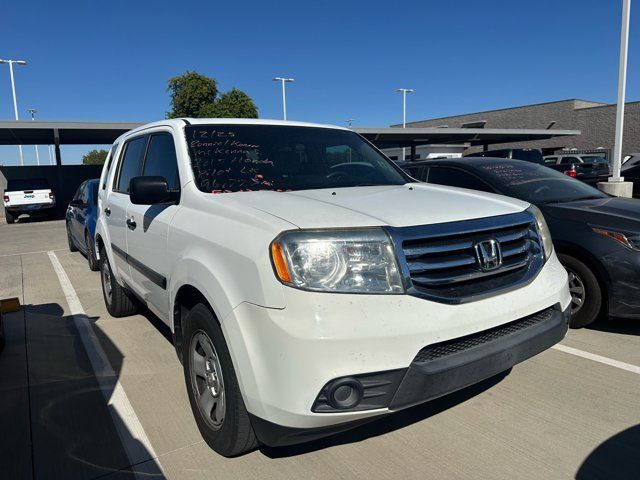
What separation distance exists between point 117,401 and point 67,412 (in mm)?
319

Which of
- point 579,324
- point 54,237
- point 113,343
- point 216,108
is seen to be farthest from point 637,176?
Result: point 216,108

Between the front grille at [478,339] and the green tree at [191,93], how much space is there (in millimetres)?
29760

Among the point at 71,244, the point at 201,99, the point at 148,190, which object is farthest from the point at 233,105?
the point at 148,190

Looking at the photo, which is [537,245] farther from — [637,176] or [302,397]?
[637,176]

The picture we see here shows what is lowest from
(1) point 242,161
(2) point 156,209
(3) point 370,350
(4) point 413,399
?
(4) point 413,399

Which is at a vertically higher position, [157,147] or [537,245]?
[157,147]

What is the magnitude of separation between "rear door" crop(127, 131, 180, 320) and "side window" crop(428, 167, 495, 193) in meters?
3.43

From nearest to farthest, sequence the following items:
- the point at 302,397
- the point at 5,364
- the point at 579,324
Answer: the point at 302,397 < the point at 5,364 < the point at 579,324

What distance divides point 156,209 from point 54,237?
493 inches

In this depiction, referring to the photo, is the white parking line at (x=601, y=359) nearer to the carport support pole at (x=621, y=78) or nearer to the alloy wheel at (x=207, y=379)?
the alloy wheel at (x=207, y=379)

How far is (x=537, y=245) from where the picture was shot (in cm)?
294

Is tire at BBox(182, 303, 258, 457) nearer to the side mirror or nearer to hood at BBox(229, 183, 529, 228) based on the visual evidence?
hood at BBox(229, 183, 529, 228)

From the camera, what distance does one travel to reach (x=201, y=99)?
30656mm

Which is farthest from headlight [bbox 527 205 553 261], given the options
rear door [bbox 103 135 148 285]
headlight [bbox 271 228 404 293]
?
rear door [bbox 103 135 148 285]
